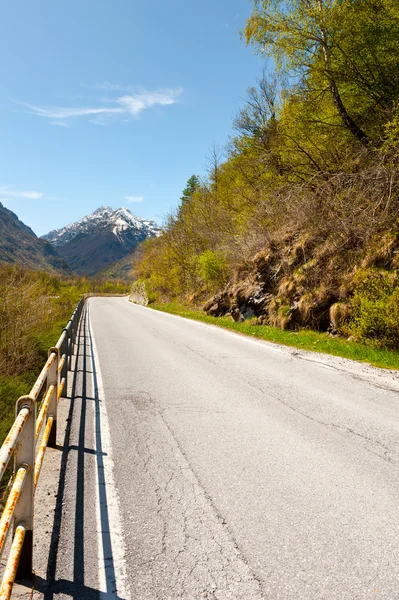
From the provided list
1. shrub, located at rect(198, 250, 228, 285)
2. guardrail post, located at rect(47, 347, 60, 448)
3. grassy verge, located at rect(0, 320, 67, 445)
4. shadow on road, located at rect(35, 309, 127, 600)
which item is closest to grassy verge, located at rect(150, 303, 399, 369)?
shadow on road, located at rect(35, 309, 127, 600)

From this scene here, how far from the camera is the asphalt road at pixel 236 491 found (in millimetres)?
2623

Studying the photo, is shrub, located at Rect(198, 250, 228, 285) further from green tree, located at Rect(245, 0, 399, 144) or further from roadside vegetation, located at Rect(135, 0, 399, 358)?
green tree, located at Rect(245, 0, 399, 144)

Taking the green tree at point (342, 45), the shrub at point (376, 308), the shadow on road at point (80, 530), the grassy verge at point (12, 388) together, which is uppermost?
the green tree at point (342, 45)

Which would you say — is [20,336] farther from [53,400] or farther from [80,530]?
[80,530]

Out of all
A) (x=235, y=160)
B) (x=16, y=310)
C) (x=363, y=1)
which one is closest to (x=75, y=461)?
(x=16, y=310)

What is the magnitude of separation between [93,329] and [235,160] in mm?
15519

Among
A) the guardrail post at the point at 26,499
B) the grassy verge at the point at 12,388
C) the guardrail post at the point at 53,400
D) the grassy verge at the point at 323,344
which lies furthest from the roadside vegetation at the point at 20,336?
the grassy verge at the point at 323,344

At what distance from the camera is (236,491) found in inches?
146

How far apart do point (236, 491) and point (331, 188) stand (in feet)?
43.7

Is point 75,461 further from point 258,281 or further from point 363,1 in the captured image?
point 363,1

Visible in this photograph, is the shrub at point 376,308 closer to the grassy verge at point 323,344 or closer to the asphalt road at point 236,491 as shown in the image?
the grassy verge at point 323,344

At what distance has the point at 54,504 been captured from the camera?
11.7 ft

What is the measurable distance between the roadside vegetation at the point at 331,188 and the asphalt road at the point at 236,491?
4.35 meters

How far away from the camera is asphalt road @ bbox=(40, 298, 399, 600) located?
8.61ft
